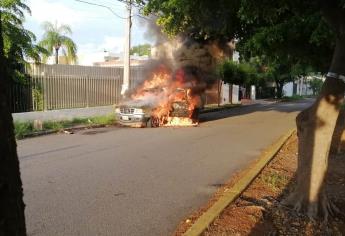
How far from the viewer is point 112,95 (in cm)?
2453

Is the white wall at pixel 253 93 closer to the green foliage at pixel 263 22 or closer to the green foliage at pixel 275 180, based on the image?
the green foliage at pixel 263 22

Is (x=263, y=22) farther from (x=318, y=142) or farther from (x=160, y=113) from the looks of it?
(x=318, y=142)

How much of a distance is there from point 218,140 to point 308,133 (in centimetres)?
811

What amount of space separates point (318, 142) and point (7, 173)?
15.4 ft

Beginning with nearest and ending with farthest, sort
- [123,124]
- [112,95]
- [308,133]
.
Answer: [308,133]
[123,124]
[112,95]

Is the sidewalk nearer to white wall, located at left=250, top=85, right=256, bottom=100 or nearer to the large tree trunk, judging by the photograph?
the large tree trunk

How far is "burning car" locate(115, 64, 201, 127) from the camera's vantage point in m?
18.1

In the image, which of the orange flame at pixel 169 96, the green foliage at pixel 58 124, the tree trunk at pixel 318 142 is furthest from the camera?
the orange flame at pixel 169 96

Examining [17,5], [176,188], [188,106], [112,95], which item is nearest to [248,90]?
[112,95]

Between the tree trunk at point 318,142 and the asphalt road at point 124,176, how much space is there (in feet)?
4.95

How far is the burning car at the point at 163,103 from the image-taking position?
1811 cm

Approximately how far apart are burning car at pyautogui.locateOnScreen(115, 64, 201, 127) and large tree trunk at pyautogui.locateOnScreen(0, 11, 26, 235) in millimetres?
15956

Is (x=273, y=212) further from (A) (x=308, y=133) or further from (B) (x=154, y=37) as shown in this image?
(B) (x=154, y=37)

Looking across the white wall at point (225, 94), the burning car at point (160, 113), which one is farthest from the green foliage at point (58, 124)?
the white wall at point (225, 94)
